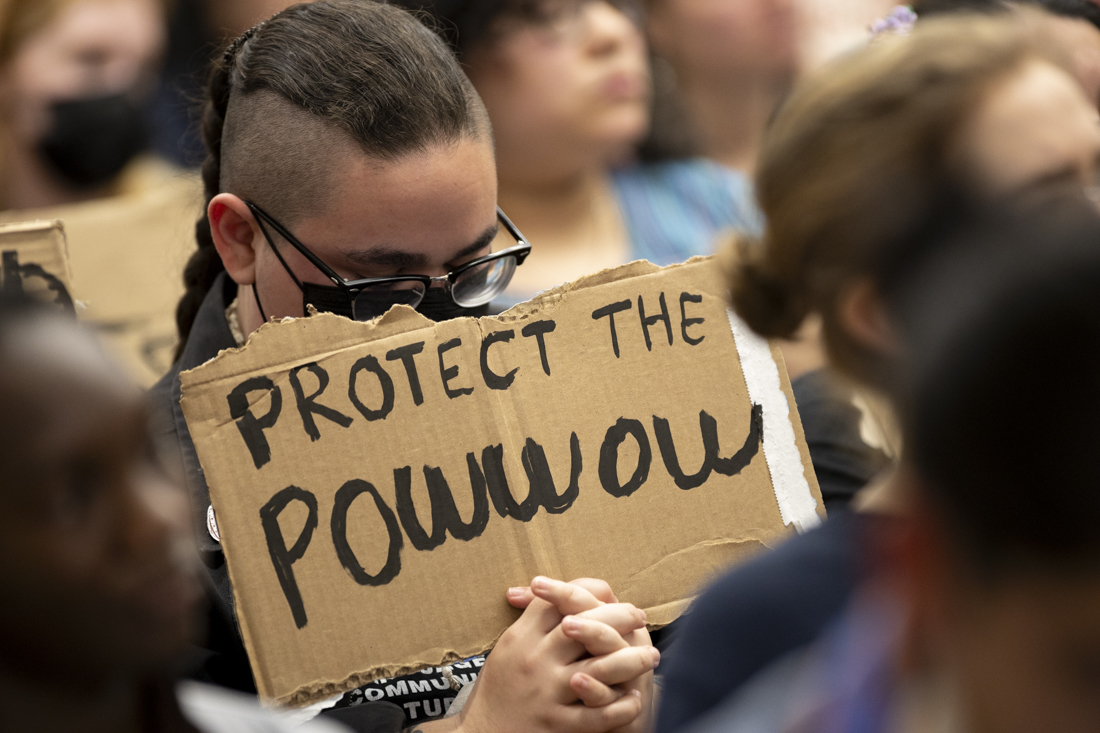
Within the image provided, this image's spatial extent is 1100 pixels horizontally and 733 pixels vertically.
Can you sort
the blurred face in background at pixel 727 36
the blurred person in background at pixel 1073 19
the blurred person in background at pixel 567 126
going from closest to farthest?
the blurred person in background at pixel 1073 19
the blurred person in background at pixel 567 126
the blurred face in background at pixel 727 36

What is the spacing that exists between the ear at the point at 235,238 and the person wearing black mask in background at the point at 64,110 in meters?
1.34

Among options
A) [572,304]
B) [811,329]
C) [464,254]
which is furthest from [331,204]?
[811,329]

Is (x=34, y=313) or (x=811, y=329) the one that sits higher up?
(x=34, y=313)

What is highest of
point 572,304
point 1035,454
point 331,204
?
point 1035,454

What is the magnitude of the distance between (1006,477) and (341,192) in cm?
124

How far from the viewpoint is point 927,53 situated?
1296 millimetres

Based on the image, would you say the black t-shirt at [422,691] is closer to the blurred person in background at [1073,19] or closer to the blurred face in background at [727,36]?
the blurred person in background at [1073,19]

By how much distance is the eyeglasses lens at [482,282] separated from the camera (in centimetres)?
167

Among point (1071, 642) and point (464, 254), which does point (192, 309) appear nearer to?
point (464, 254)

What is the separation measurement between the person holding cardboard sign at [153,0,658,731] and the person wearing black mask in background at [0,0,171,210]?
49.5 inches

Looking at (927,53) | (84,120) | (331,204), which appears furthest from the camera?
(84,120)

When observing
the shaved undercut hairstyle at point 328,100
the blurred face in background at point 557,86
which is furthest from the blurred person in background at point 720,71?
the shaved undercut hairstyle at point 328,100

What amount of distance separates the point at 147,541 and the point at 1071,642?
49 centimetres

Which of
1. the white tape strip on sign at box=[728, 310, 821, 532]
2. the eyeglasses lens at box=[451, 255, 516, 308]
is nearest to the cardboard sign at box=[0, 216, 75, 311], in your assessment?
the eyeglasses lens at box=[451, 255, 516, 308]
